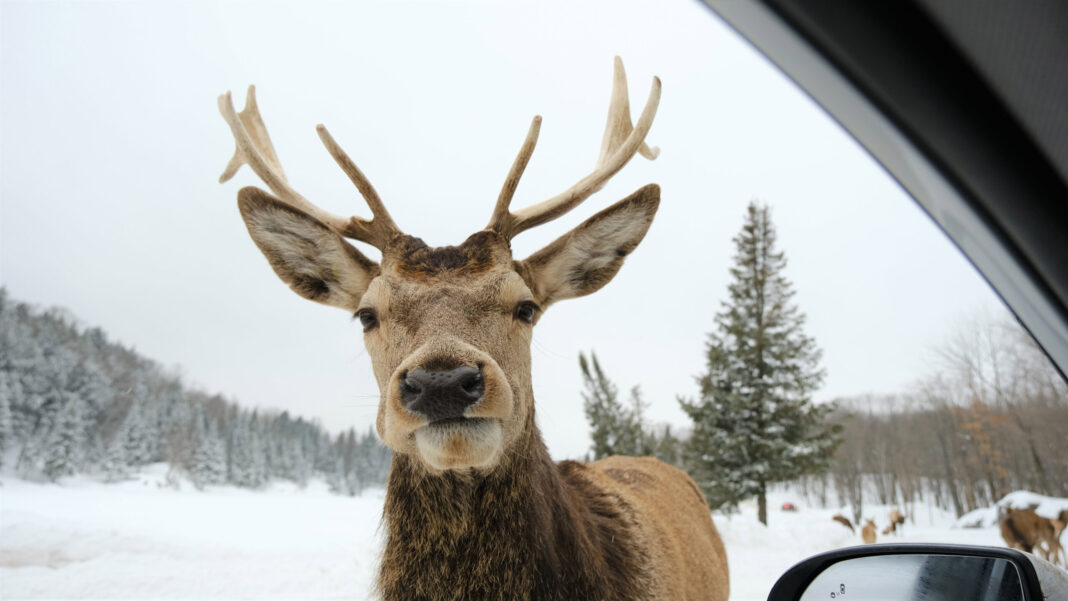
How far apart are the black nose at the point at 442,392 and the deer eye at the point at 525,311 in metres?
0.68

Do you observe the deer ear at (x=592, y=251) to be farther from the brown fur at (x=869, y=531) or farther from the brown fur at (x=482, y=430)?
the brown fur at (x=869, y=531)

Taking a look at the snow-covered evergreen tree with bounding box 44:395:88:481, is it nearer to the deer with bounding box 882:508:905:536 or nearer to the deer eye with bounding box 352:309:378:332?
the deer eye with bounding box 352:309:378:332

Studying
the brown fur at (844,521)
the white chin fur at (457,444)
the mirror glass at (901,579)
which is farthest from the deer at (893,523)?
the white chin fur at (457,444)

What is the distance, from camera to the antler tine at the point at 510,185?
2.79 meters

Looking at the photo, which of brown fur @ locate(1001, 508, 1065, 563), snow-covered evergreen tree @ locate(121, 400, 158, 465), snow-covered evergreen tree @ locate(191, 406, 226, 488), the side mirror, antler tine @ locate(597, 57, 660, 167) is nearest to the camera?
the side mirror

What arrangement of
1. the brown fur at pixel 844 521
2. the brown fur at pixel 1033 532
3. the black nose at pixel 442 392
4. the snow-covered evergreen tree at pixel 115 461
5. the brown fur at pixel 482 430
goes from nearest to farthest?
1. the black nose at pixel 442 392
2. the brown fur at pixel 482 430
3. the snow-covered evergreen tree at pixel 115 461
4. the brown fur at pixel 1033 532
5. the brown fur at pixel 844 521

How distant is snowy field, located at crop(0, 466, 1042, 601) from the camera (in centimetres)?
392

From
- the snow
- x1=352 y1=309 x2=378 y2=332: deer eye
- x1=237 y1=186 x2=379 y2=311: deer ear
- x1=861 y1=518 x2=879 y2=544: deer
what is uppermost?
x1=237 y1=186 x2=379 y2=311: deer ear

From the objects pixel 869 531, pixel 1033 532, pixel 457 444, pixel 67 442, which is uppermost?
pixel 457 444

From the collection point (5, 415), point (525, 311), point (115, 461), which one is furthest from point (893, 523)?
point (5, 415)

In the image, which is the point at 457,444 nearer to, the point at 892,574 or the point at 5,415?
the point at 892,574

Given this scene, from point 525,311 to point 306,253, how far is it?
1.21 meters

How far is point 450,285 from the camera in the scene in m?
2.31

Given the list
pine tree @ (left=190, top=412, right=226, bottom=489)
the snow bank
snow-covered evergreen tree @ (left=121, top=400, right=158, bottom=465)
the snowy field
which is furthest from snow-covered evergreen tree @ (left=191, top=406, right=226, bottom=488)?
the snow bank
